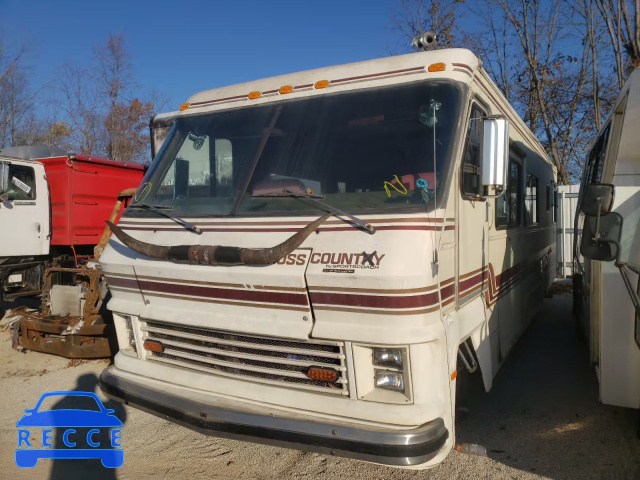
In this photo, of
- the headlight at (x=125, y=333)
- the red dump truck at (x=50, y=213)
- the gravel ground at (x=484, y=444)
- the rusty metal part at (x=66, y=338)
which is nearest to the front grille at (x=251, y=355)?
the headlight at (x=125, y=333)

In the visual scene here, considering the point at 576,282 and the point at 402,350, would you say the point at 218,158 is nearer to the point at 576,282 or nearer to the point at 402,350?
the point at 402,350

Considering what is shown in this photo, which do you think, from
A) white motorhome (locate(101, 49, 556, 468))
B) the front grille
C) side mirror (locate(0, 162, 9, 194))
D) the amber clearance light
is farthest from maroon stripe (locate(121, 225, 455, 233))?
side mirror (locate(0, 162, 9, 194))

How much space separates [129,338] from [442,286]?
2.40m

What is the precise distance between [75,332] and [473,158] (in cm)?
507

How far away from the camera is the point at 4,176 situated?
8.23 metres

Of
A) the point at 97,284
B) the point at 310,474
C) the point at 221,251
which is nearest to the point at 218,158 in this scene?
the point at 221,251

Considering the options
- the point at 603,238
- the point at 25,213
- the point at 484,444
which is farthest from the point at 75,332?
the point at 603,238

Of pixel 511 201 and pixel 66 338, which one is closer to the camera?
pixel 511 201

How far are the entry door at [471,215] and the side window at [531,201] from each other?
236cm

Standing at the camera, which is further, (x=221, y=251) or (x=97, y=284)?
(x=97, y=284)

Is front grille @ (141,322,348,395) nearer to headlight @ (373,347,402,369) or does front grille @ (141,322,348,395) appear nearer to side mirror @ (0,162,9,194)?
headlight @ (373,347,402,369)

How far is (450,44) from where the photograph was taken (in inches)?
623

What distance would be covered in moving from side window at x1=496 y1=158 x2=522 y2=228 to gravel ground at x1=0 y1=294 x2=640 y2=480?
161 centimetres

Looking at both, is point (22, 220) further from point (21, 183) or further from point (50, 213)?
point (21, 183)
